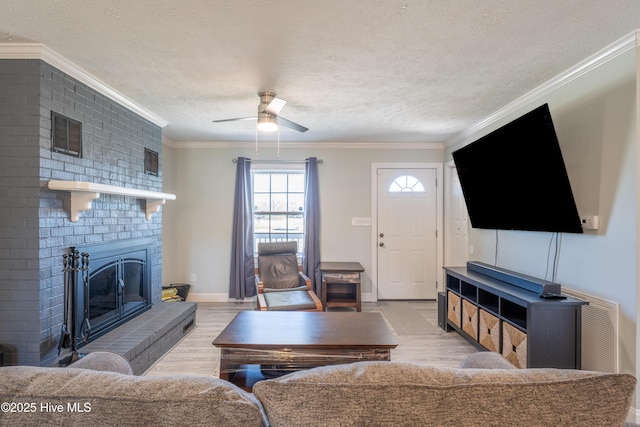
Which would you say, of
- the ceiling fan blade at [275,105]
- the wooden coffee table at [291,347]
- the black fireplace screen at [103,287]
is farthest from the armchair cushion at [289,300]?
the ceiling fan blade at [275,105]

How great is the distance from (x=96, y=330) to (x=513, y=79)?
12.9ft

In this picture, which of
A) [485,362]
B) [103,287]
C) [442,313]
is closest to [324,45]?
[485,362]

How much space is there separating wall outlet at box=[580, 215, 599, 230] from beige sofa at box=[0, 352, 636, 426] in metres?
1.87

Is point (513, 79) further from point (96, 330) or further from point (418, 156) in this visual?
point (96, 330)

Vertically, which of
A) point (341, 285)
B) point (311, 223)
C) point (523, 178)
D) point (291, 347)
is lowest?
point (341, 285)

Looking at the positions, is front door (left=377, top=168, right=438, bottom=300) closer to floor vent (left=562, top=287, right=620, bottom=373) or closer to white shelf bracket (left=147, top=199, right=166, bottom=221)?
floor vent (left=562, top=287, right=620, bottom=373)

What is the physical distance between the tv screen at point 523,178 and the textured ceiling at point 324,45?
465 mm

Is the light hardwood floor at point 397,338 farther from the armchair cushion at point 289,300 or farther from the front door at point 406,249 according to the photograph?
the armchair cushion at point 289,300

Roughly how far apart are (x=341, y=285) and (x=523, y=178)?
2671mm

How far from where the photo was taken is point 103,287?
9.23 ft

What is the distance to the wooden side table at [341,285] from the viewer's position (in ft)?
14.0

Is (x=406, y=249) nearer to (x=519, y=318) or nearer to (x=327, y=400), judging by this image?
(x=519, y=318)

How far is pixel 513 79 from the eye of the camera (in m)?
2.64

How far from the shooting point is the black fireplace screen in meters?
2.36
